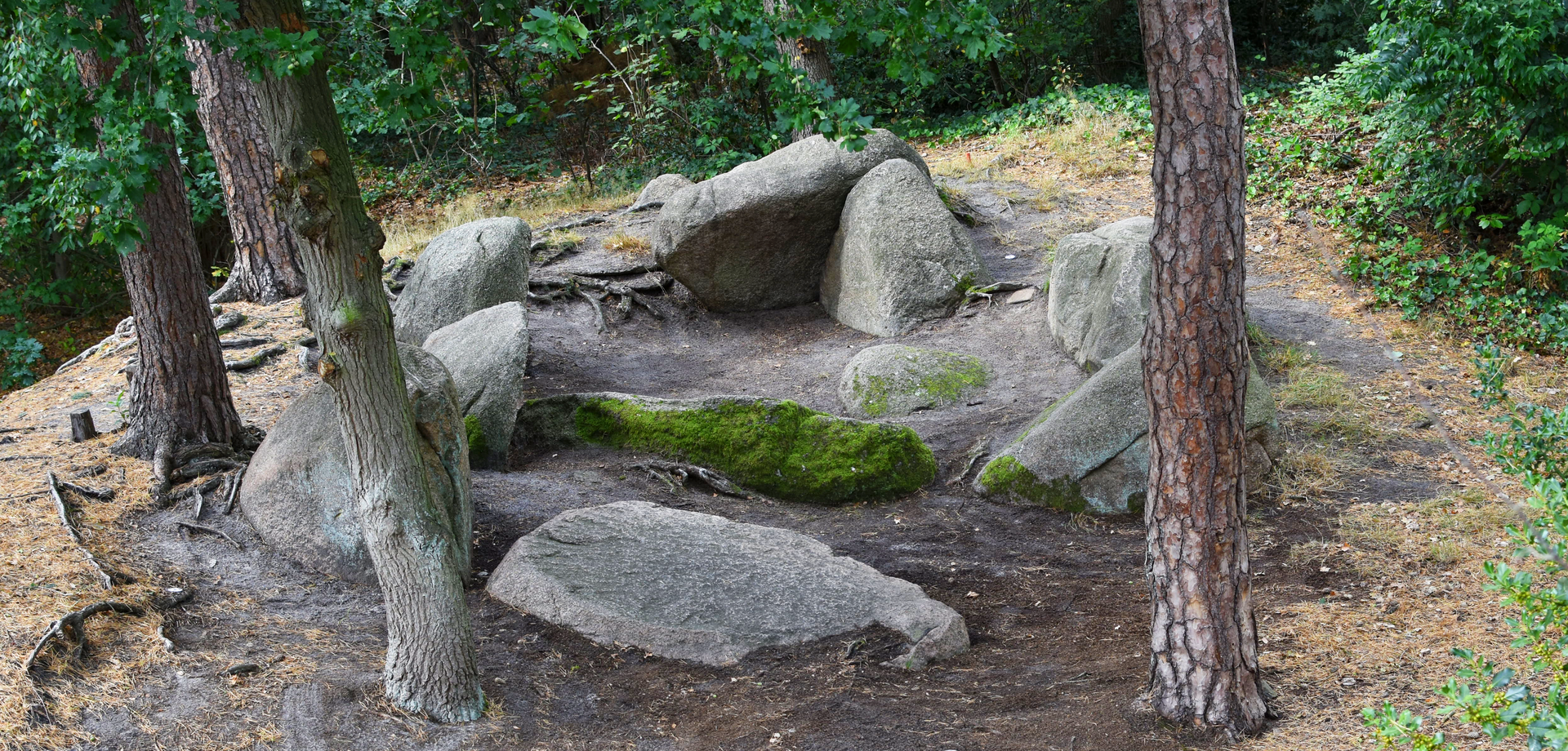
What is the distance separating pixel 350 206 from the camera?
3768 mm

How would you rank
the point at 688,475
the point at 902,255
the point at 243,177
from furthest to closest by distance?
the point at 902,255, the point at 243,177, the point at 688,475

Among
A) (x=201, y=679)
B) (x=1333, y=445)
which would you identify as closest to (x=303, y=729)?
(x=201, y=679)

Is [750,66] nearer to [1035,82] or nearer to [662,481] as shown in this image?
[662,481]

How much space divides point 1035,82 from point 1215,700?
1575 centimetres

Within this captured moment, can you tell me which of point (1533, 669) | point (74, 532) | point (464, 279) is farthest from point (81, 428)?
point (1533, 669)

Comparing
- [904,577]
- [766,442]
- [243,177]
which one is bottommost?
[904,577]

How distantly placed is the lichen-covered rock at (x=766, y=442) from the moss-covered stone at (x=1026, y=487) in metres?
0.46

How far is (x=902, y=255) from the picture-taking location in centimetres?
1006

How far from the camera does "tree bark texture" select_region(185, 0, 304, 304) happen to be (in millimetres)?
8828

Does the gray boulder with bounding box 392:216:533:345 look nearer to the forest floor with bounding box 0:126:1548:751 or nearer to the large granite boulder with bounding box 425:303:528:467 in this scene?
the forest floor with bounding box 0:126:1548:751

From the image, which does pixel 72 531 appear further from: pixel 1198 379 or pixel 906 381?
pixel 906 381

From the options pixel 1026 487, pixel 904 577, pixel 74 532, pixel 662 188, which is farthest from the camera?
pixel 662 188

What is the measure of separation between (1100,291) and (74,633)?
7063 mm

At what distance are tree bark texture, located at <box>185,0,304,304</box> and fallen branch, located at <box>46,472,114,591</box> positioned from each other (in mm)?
3309
